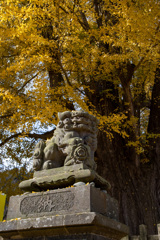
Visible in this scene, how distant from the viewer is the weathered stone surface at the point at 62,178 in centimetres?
327

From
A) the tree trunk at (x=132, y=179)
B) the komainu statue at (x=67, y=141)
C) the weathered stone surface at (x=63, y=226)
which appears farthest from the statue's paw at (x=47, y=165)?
the tree trunk at (x=132, y=179)

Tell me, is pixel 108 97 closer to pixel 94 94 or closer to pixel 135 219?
pixel 94 94

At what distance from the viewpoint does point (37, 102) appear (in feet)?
23.2

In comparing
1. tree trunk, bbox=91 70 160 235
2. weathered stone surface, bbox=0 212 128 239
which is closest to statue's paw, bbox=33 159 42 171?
weathered stone surface, bbox=0 212 128 239

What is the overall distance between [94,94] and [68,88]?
2.01 meters

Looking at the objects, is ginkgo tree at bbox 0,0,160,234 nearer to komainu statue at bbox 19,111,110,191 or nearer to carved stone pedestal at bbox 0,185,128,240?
komainu statue at bbox 19,111,110,191

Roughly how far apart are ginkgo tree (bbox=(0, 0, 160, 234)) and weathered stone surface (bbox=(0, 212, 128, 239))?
11.5ft

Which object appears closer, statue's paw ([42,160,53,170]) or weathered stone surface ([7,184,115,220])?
weathered stone surface ([7,184,115,220])

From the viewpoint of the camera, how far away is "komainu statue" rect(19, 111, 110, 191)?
3.36m

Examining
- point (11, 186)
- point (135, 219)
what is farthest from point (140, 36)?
point (11, 186)

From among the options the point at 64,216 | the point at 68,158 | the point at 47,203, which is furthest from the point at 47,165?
the point at 64,216

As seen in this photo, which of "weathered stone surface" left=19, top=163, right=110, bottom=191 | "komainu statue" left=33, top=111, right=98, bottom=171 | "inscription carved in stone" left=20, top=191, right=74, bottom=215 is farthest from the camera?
"komainu statue" left=33, top=111, right=98, bottom=171

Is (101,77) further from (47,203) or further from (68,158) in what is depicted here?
(47,203)

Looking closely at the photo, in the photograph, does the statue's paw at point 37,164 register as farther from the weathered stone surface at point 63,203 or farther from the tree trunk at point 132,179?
the tree trunk at point 132,179
